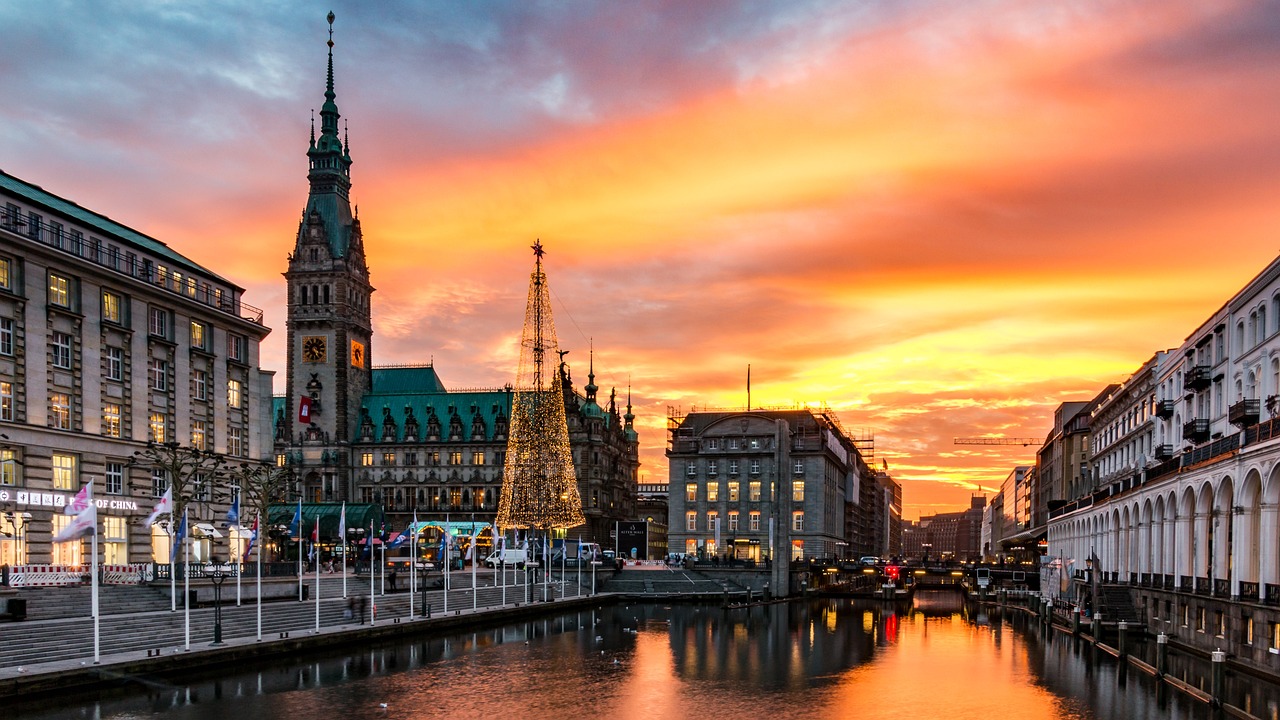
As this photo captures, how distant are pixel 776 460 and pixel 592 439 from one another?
3843 centimetres

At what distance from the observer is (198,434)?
9144 centimetres

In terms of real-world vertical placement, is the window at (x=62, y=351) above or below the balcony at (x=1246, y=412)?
above

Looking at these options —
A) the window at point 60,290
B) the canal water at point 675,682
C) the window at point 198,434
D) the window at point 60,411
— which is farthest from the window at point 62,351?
the canal water at point 675,682

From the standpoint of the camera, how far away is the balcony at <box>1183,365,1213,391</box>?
8412 cm

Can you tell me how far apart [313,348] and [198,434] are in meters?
101

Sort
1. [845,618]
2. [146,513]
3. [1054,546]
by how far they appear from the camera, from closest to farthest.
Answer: [146,513]
[845,618]
[1054,546]

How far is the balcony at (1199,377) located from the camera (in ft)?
276

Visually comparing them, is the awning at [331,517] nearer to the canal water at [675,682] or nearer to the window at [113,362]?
the canal water at [675,682]

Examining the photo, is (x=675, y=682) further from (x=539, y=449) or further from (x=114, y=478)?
(x=539, y=449)

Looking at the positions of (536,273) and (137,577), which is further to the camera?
(536,273)

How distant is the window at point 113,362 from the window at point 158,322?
12.6 feet

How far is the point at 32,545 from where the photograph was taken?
236ft

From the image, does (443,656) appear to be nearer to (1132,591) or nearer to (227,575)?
(227,575)

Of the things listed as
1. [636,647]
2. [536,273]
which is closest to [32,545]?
[636,647]
